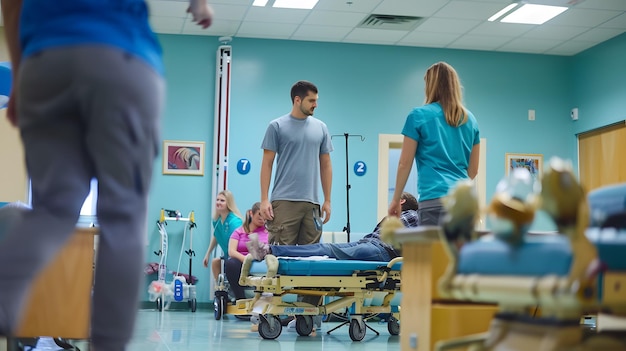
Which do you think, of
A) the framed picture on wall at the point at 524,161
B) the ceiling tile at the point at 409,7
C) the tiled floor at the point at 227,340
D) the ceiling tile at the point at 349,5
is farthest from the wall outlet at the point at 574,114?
the tiled floor at the point at 227,340

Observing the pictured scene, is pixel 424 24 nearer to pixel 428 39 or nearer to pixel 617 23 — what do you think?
pixel 428 39

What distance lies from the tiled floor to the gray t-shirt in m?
0.89

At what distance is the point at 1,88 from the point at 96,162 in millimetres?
2270

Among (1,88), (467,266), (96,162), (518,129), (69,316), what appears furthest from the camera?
(518,129)

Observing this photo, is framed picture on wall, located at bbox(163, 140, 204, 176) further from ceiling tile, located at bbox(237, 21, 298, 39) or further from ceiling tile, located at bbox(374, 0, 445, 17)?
A: ceiling tile, located at bbox(374, 0, 445, 17)

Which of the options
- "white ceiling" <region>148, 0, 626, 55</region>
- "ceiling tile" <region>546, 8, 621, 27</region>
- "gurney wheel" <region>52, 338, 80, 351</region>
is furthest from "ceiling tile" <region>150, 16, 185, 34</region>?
"gurney wheel" <region>52, 338, 80, 351</region>

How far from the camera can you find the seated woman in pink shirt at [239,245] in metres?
6.63

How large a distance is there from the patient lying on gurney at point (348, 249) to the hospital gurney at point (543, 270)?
130 inches

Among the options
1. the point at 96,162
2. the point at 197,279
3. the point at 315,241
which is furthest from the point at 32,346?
the point at 197,279

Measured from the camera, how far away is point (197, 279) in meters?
8.59

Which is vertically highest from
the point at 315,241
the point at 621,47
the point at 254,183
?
the point at 621,47

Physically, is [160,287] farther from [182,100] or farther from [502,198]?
[502,198]

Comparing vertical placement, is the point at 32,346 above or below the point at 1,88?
below

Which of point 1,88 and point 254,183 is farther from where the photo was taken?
point 254,183
